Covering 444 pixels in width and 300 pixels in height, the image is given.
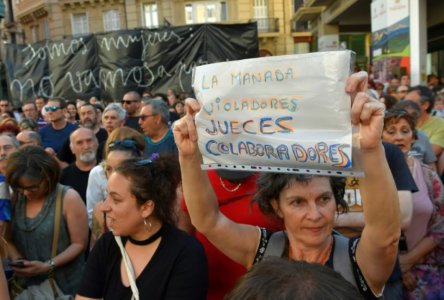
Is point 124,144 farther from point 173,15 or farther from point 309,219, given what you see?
point 173,15

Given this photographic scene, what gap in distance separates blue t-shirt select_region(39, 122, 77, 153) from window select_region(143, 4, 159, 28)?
25.5m

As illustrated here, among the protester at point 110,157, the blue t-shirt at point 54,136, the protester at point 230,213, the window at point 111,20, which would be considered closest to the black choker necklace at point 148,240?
the protester at point 230,213

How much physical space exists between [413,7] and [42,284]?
923 centimetres

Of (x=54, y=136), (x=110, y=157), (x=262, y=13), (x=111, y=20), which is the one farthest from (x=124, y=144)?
(x=111, y=20)

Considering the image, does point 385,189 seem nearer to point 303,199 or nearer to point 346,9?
point 303,199

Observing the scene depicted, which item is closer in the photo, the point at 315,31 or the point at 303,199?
the point at 303,199

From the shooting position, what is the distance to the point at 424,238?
3164 millimetres

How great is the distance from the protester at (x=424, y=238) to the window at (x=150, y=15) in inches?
1143

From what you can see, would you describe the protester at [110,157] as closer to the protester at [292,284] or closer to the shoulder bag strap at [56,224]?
the shoulder bag strap at [56,224]

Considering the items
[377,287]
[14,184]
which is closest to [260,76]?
[377,287]

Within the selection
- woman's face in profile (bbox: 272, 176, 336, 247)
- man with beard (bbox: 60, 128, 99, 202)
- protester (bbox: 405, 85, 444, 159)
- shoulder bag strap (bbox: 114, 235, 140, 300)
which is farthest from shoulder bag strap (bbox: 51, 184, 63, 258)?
protester (bbox: 405, 85, 444, 159)

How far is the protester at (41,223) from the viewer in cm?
298

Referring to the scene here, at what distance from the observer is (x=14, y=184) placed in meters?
2.99

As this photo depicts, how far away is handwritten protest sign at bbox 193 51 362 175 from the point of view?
151 cm
